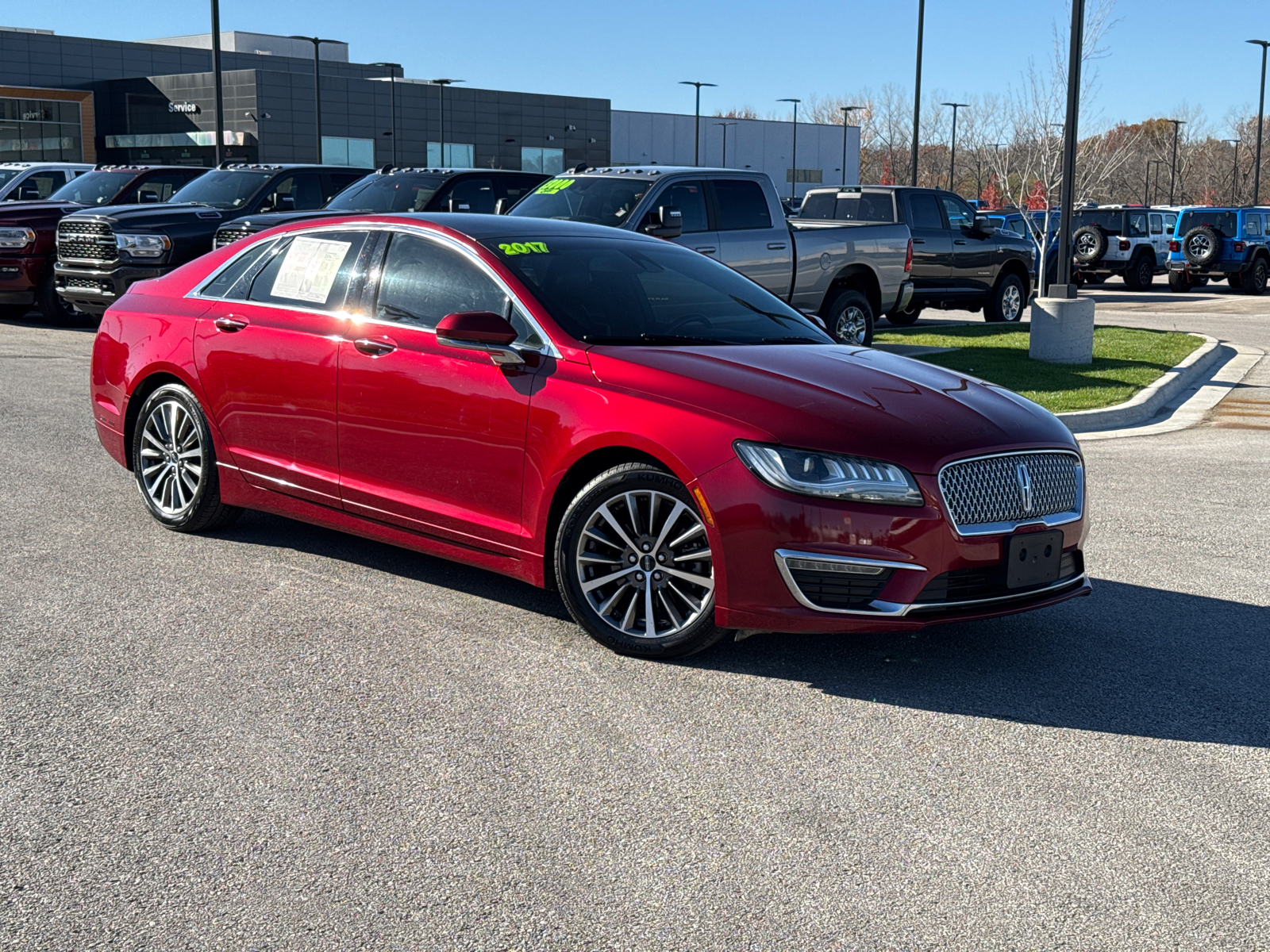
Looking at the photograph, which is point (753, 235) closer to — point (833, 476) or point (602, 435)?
point (602, 435)

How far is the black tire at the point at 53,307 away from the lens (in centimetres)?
1886

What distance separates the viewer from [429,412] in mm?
5855

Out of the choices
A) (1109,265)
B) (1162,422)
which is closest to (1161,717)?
(1162,422)

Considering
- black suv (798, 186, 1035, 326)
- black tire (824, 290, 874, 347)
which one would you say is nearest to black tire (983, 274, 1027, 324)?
black suv (798, 186, 1035, 326)

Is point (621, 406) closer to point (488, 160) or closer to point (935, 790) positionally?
point (935, 790)

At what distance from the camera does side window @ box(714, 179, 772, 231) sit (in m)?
15.0

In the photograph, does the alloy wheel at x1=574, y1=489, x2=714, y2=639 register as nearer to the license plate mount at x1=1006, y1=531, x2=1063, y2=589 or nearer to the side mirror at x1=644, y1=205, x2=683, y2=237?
the license plate mount at x1=1006, y1=531, x2=1063, y2=589

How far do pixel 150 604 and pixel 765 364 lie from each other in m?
2.72

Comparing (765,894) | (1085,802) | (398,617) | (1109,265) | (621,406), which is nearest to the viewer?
(765,894)

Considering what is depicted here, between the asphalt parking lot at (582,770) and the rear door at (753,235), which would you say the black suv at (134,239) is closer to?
the rear door at (753,235)

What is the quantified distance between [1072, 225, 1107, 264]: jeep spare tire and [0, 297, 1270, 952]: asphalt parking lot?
101 ft

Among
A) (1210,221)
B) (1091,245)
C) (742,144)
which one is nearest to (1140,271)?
(1091,245)

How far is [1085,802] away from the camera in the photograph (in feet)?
13.3

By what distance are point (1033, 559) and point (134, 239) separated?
46.9ft
